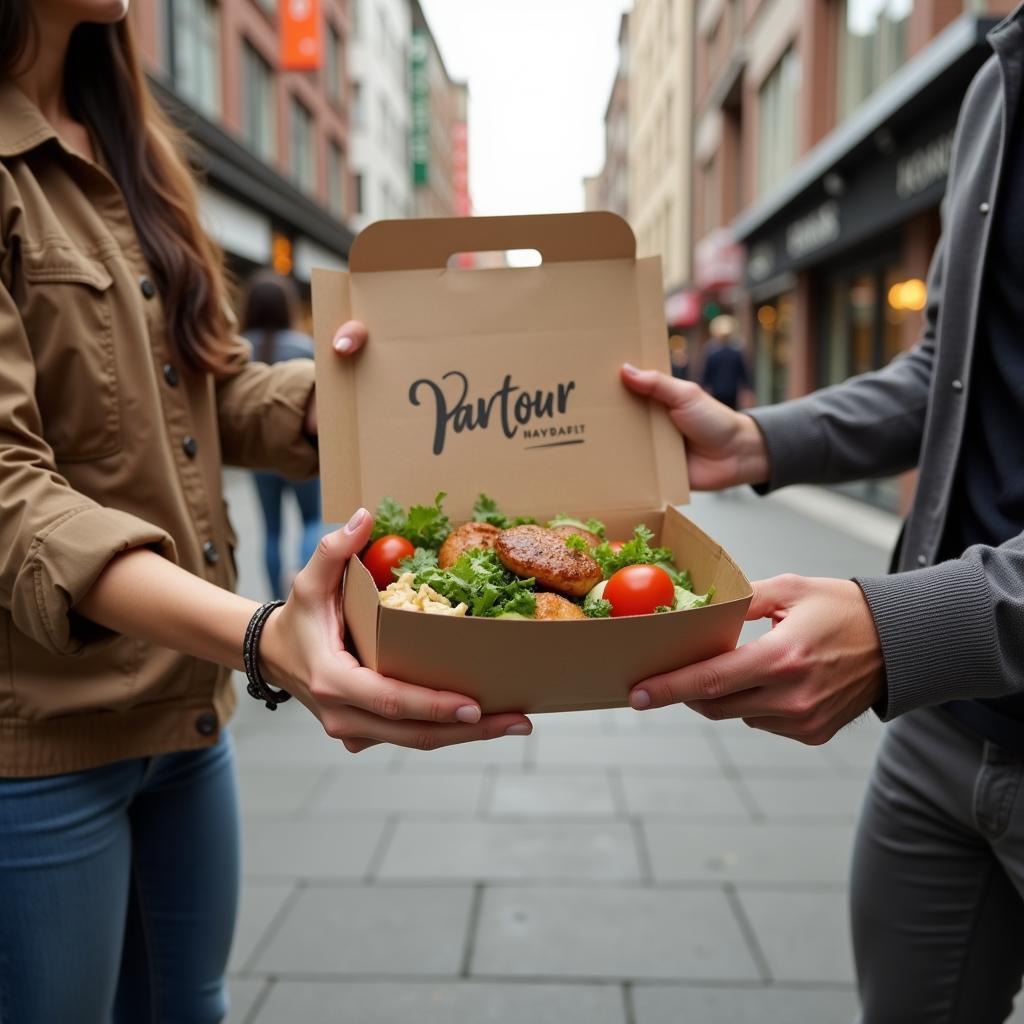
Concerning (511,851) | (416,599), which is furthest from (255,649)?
(511,851)

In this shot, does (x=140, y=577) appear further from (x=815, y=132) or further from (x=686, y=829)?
(x=815, y=132)

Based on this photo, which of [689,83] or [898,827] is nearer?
[898,827]

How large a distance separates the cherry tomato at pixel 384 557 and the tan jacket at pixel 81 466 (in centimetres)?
30

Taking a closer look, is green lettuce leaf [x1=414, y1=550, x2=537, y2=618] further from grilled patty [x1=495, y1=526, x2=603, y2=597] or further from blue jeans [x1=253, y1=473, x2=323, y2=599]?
blue jeans [x1=253, y1=473, x2=323, y2=599]

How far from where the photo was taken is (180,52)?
14.7 m

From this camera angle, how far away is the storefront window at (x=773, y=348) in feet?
53.9

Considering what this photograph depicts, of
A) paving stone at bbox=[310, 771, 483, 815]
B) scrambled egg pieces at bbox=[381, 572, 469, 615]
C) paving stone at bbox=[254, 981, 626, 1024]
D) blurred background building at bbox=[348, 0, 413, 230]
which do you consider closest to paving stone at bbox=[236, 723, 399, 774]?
paving stone at bbox=[310, 771, 483, 815]

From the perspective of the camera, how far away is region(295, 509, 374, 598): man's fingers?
4.06ft

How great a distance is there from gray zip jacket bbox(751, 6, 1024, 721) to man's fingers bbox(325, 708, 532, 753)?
0.52 metres

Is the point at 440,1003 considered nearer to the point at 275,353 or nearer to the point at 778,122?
the point at 275,353

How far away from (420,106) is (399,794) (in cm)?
4117

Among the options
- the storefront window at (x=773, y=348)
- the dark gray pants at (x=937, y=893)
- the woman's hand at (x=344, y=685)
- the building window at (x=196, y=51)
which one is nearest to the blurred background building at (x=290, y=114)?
the building window at (x=196, y=51)

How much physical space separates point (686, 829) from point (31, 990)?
2.61 metres

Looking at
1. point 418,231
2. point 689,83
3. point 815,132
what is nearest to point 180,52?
point 815,132
